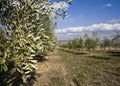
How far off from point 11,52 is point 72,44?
3875 inches

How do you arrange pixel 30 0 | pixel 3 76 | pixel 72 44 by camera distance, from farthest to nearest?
1. pixel 72 44
2. pixel 3 76
3. pixel 30 0

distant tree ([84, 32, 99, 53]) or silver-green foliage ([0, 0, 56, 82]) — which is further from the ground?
silver-green foliage ([0, 0, 56, 82])

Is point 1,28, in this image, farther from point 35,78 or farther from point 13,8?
point 35,78

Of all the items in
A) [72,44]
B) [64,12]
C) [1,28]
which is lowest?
[72,44]

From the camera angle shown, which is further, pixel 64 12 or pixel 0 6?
pixel 64 12

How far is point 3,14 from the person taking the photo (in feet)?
34.0

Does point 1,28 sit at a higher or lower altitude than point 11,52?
higher

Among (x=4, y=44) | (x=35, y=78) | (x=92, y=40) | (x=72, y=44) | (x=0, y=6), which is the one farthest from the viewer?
(x=72, y=44)

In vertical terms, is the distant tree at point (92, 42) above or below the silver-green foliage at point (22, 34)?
below

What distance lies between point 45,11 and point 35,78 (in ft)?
45.9

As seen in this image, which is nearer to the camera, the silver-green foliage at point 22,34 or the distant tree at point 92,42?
the silver-green foliage at point 22,34

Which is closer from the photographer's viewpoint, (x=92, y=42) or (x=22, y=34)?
(x=22, y=34)

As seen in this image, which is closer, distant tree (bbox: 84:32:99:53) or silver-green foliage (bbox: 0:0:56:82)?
silver-green foliage (bbox: 0:0:56:82)

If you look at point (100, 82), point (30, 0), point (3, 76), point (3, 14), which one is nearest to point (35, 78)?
point (3, 76)
